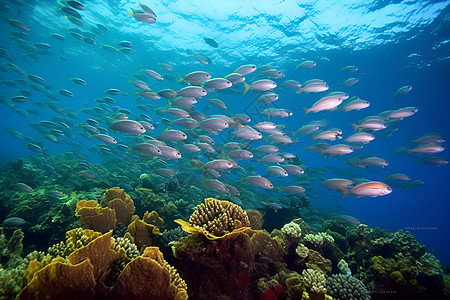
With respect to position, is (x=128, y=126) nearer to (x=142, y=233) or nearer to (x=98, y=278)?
(x=142, y=233)

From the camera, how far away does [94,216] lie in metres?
3.52

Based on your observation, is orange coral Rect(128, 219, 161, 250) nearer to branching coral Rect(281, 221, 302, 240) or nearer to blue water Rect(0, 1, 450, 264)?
branching coral Rect(281, 221, 302, 240)

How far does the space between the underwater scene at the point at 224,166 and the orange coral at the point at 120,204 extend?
0.10ft

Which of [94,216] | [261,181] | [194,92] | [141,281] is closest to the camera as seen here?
[141,281]

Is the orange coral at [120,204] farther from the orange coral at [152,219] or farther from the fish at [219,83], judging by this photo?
the fish at [219,83]

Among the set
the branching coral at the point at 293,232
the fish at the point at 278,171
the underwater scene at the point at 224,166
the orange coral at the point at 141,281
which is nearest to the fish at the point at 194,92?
the underwater scene at the point at 224,166

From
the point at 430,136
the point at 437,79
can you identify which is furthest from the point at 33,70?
the point at 437,79

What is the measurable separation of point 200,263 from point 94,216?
2.31 meters

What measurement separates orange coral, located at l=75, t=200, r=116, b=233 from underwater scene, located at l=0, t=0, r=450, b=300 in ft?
0.08

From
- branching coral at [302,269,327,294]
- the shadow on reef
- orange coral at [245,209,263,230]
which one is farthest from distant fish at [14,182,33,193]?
branching coral at [302,269,327,294]

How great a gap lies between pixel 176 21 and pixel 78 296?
2722 centimetres

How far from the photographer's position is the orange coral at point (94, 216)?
11.4 ft

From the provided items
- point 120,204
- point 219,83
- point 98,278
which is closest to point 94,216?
point 120,204

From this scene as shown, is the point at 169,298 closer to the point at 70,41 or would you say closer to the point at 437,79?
the point at 437,79
